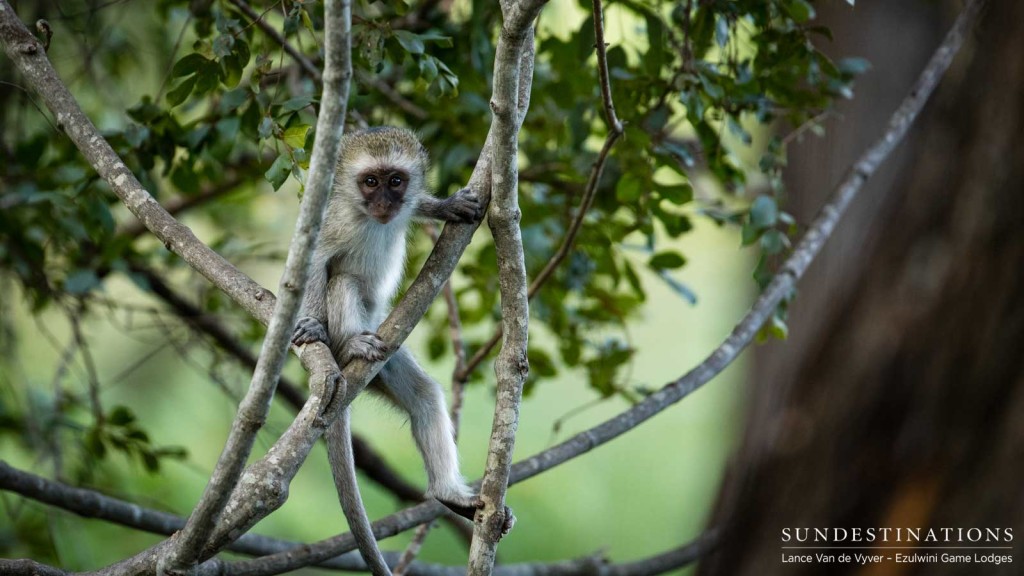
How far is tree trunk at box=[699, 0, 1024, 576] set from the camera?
2412 mm

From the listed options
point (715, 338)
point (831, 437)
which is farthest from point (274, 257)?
point (715, 338)

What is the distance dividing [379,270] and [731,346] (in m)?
1.65

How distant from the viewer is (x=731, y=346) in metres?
4.27

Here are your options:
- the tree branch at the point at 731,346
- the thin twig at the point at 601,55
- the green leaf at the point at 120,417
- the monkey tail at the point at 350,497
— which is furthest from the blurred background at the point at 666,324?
the monkey tail at the point at 350,497

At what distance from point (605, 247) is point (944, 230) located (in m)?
2.46

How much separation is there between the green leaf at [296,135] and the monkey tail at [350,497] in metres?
0.99

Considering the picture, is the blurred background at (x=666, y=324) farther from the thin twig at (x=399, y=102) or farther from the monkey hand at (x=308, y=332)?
the monkey hand at (x=308, y=332)

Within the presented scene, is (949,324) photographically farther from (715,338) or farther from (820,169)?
(715,338)

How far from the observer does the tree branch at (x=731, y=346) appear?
4.09 m

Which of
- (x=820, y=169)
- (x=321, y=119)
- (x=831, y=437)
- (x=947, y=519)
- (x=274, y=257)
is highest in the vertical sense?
(x=274, y=257)

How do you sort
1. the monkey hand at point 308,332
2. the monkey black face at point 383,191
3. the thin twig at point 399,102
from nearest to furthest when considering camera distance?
the monkey hand at point 308,332 < the monkey black face at point 383,191 < the thin twig at point 399,102

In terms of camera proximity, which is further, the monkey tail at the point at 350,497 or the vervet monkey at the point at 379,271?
the vervet monkey at the point at 379,271

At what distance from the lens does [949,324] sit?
2508mm

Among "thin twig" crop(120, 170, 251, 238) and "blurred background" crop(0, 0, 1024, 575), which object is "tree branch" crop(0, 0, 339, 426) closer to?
"blurred background" crop(0, 0, 1024, 575)
